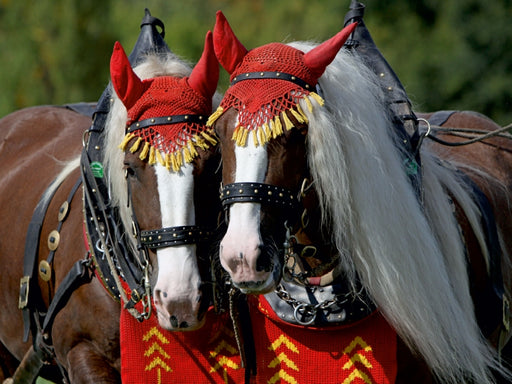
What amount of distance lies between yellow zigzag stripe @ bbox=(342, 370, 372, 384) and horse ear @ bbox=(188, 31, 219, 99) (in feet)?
3.62

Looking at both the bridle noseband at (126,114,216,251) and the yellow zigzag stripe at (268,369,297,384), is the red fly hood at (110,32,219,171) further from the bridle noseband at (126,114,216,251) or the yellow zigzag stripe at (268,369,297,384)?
the yellow zigzag stripe at (268,369,297,384)

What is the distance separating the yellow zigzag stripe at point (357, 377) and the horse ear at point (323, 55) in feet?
3.40

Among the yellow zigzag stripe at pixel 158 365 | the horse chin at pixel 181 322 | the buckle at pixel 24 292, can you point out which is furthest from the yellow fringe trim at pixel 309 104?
the buckle at pixel 24 292

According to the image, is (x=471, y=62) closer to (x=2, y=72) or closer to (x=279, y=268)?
(x=2, y=72)

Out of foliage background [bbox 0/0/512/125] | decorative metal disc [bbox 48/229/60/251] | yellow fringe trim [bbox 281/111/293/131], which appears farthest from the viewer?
foliage background [bbox 0/0/512/125]

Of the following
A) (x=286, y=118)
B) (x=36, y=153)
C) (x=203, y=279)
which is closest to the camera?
(x=286, y=118)

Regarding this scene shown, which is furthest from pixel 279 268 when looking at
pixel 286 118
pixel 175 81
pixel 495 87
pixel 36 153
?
pixel 495 87

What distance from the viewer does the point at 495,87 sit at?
14758 mm

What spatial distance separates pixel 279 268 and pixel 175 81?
862mm

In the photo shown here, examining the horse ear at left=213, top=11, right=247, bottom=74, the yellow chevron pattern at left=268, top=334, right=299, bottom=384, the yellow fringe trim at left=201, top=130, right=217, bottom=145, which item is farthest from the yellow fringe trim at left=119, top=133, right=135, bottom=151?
the yellow chevron pattern at left=268, top=334, right=299, bottom=384

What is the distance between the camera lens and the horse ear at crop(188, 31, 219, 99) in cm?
286

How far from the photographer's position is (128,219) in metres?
2.82

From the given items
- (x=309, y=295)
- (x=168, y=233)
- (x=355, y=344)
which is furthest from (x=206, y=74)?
(x=355, y=344)

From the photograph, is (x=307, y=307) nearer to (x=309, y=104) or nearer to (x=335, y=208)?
(x=335, y=208)
